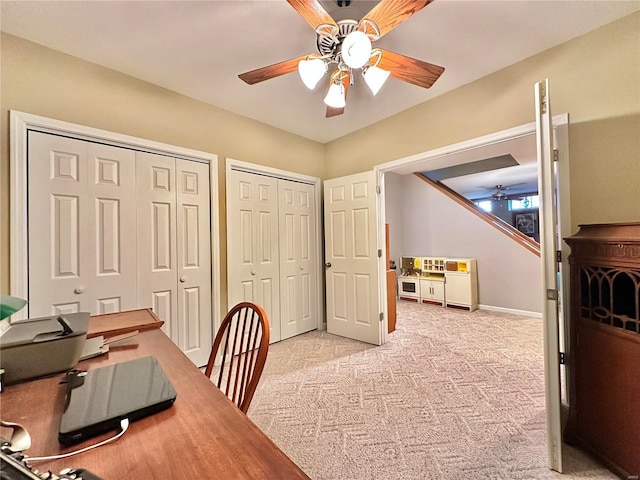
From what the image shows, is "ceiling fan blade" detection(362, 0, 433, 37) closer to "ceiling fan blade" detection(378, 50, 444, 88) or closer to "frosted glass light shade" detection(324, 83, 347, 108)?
"ceiling fan blade" detection(378, 50, 444, 88)

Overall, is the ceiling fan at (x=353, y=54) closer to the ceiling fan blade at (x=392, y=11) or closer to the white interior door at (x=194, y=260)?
the ceiling fan blade at (x=392, y=11)

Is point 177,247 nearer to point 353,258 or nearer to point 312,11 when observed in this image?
point 353,258

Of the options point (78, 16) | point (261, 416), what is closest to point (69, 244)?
point (78, 16)

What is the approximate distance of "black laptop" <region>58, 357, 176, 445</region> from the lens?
607 millimetres

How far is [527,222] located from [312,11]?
8.63 metres

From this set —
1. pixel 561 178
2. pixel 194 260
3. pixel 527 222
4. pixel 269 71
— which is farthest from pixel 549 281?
pixel 527 222

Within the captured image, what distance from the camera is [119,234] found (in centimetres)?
215

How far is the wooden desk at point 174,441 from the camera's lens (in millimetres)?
518

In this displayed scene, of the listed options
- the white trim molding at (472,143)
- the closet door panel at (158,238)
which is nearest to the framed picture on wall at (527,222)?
the white trim molding at (472,143)

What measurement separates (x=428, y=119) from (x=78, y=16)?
2.70 m

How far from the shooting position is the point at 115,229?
7.00ft

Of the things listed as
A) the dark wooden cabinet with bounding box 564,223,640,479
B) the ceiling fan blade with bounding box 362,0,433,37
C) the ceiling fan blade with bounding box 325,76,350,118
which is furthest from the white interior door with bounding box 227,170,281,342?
the dark wooden cabinet with bounding box 564,223,640,479

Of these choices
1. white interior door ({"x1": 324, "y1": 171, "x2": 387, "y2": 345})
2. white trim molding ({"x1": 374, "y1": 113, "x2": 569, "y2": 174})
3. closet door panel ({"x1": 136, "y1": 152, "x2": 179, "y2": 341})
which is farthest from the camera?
white interior door ({"x1": 324, "y1": 171, "x2": 387, "y2": 345})

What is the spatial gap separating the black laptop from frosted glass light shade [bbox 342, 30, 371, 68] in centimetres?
154
